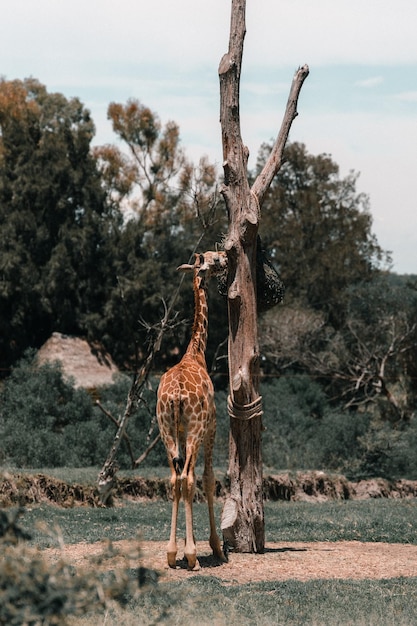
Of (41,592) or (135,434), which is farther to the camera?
(135,434)

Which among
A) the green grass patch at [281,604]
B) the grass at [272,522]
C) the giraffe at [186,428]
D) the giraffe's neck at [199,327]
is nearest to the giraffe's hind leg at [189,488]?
the giraffe at [186,428]

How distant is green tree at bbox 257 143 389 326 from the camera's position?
1272 inches

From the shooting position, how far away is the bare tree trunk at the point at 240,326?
10695 mm

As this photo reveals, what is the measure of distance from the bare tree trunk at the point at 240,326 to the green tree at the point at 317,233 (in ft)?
67.6

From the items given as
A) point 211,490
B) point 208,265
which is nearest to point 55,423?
point 208,265

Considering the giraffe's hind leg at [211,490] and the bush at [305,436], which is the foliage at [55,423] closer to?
the bush at [305,436]

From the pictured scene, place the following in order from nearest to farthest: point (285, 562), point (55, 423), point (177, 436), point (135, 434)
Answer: point (177, 436) < point (285, 562) < point (135, 434) < point (55, 423)

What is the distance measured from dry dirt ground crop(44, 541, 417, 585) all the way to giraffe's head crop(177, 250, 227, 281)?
2.81 metres

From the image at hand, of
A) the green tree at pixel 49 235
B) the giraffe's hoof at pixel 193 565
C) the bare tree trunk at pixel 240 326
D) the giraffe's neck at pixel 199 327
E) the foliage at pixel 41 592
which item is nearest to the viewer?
the foliage at pixel 41 592

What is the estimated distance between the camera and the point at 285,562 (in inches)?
395

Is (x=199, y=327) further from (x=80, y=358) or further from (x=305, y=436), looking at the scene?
(x=80, y=358)

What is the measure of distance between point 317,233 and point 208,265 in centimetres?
2335

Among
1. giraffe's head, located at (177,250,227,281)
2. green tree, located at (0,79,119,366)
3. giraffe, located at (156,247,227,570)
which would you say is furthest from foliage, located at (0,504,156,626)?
green tree, located at (0,79,119,366)

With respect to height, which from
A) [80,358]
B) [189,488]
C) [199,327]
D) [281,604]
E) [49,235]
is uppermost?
[49,235]
